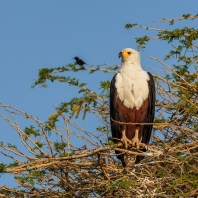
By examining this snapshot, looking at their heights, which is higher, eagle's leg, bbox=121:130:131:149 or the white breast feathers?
the white breast feathers

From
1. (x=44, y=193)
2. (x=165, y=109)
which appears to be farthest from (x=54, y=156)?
(x=165, y=109)

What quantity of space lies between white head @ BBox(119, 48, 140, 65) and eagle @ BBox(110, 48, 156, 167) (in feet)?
0.26

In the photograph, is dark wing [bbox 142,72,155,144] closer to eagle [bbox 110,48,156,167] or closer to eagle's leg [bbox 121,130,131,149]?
eagle [bbox 110,48,156,167]

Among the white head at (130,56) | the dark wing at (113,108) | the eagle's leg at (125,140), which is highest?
the white head at (130,56)

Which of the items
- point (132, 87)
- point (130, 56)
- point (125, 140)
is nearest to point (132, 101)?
point (132, 87)

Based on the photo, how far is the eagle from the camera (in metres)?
7.57

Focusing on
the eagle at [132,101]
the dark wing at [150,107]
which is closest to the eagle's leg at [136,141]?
the eagle at [132,101]

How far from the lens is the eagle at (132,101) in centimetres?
757

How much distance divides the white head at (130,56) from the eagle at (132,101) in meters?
0.08

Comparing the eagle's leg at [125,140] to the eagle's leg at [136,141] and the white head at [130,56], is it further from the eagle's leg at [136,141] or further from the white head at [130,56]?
the white head at [130,56]

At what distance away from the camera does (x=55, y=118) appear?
7.12 meters

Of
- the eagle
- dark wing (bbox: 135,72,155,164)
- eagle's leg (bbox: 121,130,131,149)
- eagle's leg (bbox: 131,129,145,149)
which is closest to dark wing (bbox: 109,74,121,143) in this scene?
the eagle

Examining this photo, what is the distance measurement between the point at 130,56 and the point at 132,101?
0.70m

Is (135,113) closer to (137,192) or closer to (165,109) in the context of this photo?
(165,109)
